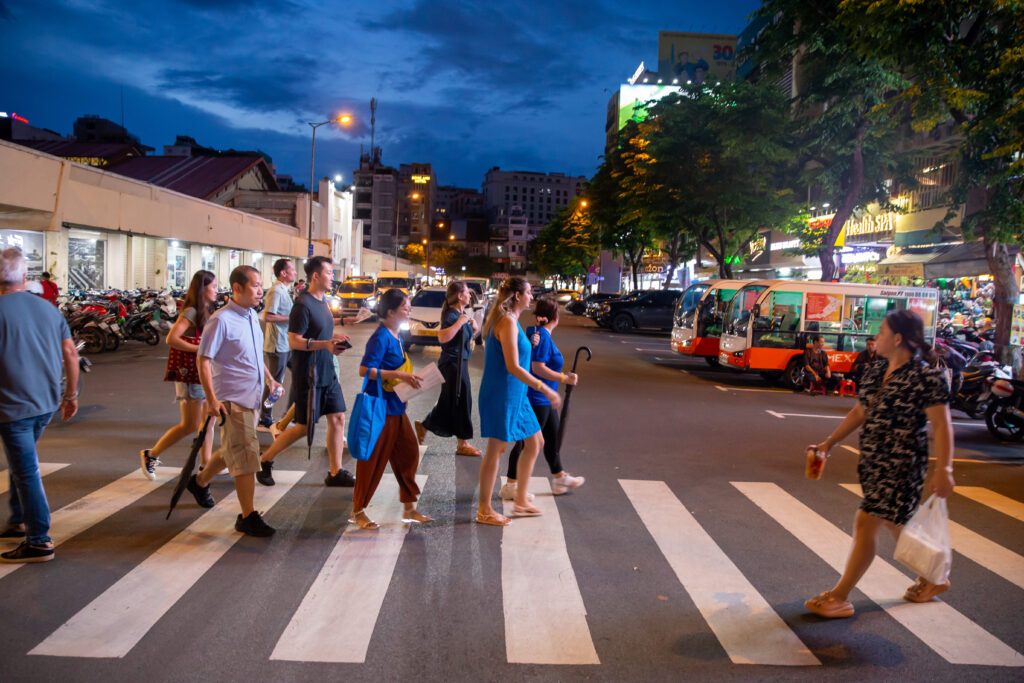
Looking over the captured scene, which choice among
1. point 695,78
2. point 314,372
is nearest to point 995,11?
point 314,372

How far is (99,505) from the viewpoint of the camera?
19.9ft

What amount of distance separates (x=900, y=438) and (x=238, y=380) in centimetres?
422

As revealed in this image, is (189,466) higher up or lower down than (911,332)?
lower down

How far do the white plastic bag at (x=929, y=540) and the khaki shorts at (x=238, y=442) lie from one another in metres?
4.09

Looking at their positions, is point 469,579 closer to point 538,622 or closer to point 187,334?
point 538,622

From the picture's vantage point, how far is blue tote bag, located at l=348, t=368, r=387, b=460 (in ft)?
17.3

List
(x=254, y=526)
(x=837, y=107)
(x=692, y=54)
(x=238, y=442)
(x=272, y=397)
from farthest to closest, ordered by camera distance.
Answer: (x=692, y=54) → (x=837, y=107) → (x=272, y=397) → (x=254, y=526) → (x=238, y=442)

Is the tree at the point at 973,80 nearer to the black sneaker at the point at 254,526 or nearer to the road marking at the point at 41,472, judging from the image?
the black sneaker at the point at 254,526

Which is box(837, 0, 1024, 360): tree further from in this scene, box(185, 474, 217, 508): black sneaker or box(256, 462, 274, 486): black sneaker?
box(185, 474, 217, 508): black sneaker

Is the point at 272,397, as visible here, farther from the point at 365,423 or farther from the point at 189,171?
the point at 189,171

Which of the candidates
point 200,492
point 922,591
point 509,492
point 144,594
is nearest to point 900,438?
point 922,591

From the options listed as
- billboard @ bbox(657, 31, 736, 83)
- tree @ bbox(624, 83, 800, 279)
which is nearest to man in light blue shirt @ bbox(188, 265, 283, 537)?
tree @ bbox(624, 83, 800, 279)

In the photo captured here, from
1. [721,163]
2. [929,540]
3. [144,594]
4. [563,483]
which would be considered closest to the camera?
[929,540]

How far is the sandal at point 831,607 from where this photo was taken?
4.42 m
